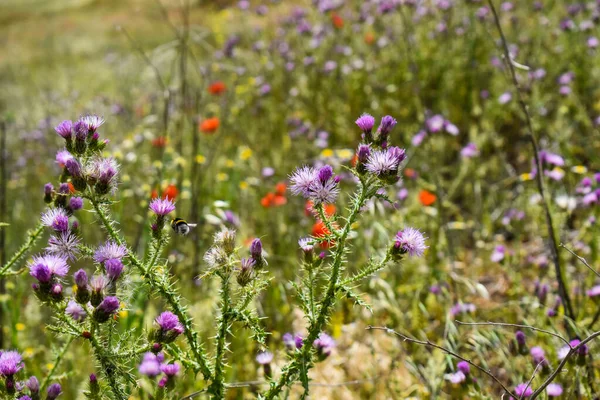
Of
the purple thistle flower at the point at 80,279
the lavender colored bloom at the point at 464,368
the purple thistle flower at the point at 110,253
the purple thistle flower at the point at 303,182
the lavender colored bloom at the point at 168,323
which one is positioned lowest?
the lavender colored bloom at the point at 168,323

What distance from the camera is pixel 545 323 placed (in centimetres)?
217

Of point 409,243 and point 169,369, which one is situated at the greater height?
point 409,243

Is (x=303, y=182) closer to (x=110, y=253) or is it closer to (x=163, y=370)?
(x=110, y=253)

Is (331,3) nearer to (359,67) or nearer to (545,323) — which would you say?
(359,67)

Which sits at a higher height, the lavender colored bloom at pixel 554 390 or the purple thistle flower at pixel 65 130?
the purple thistle flower at pixel 65 130

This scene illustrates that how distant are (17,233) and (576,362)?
3.69m

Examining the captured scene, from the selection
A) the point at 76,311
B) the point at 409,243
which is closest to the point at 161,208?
the point at 409,243

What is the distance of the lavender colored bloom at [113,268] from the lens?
45.4 inches

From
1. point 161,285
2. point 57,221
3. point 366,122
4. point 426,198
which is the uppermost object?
point 426,198

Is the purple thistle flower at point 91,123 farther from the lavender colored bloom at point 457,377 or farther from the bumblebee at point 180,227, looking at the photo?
the lavender colored bloom at point 457,377

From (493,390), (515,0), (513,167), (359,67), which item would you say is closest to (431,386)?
(493,390)

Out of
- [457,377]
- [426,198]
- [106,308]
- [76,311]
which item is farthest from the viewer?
[426,198]

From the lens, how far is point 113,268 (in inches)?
45.4

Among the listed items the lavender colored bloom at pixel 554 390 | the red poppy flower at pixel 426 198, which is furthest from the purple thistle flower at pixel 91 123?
the red poppy flower at pixel 426 198
